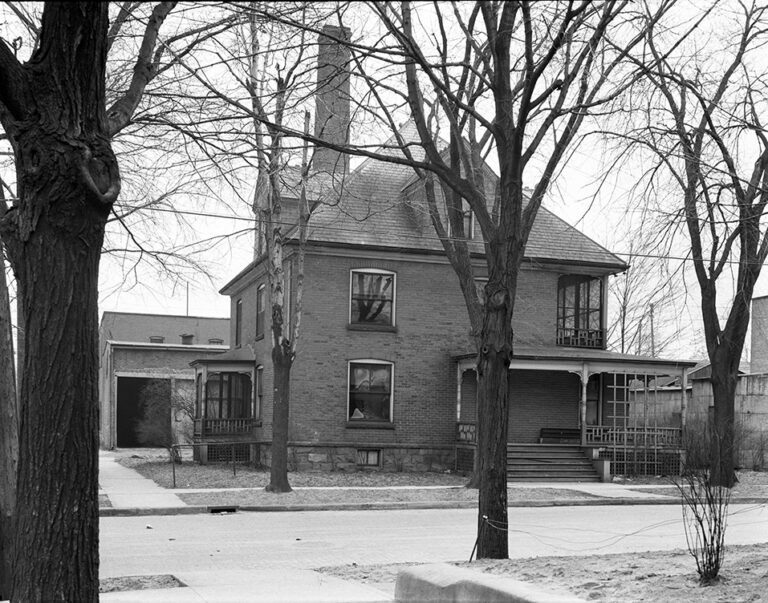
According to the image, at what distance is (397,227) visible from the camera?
31.0 m

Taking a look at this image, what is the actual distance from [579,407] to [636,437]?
2.75 m

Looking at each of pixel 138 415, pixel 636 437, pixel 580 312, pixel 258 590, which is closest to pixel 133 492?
pixel 258 590

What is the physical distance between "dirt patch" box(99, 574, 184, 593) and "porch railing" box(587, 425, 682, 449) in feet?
66.6

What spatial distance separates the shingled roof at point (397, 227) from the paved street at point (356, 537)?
11.1 meters

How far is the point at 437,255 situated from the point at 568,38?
790 inches

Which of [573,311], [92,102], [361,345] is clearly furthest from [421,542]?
[573,311]

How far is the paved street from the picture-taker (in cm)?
1316

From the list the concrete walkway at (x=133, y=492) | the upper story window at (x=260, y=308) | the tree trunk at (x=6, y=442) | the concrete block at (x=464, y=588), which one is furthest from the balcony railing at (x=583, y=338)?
the concrete block at (x=464, y=588)

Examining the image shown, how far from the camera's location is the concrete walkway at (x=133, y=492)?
20.2 m

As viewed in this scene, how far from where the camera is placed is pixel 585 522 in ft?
60.8

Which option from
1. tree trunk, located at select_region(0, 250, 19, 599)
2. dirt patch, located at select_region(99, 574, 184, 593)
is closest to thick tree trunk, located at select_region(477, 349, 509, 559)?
dirt patch, located at select_region(99, 574, 184, 593)

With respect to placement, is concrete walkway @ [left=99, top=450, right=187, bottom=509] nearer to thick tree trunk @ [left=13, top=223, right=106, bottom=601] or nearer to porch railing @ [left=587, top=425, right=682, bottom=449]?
porch railing @ [left=587, top=425, right=682, bottom=449]

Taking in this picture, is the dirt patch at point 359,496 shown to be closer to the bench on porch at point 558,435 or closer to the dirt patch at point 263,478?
the dirt patch at point 263,478

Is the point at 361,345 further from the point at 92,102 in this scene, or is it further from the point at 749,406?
the point at 92,102
